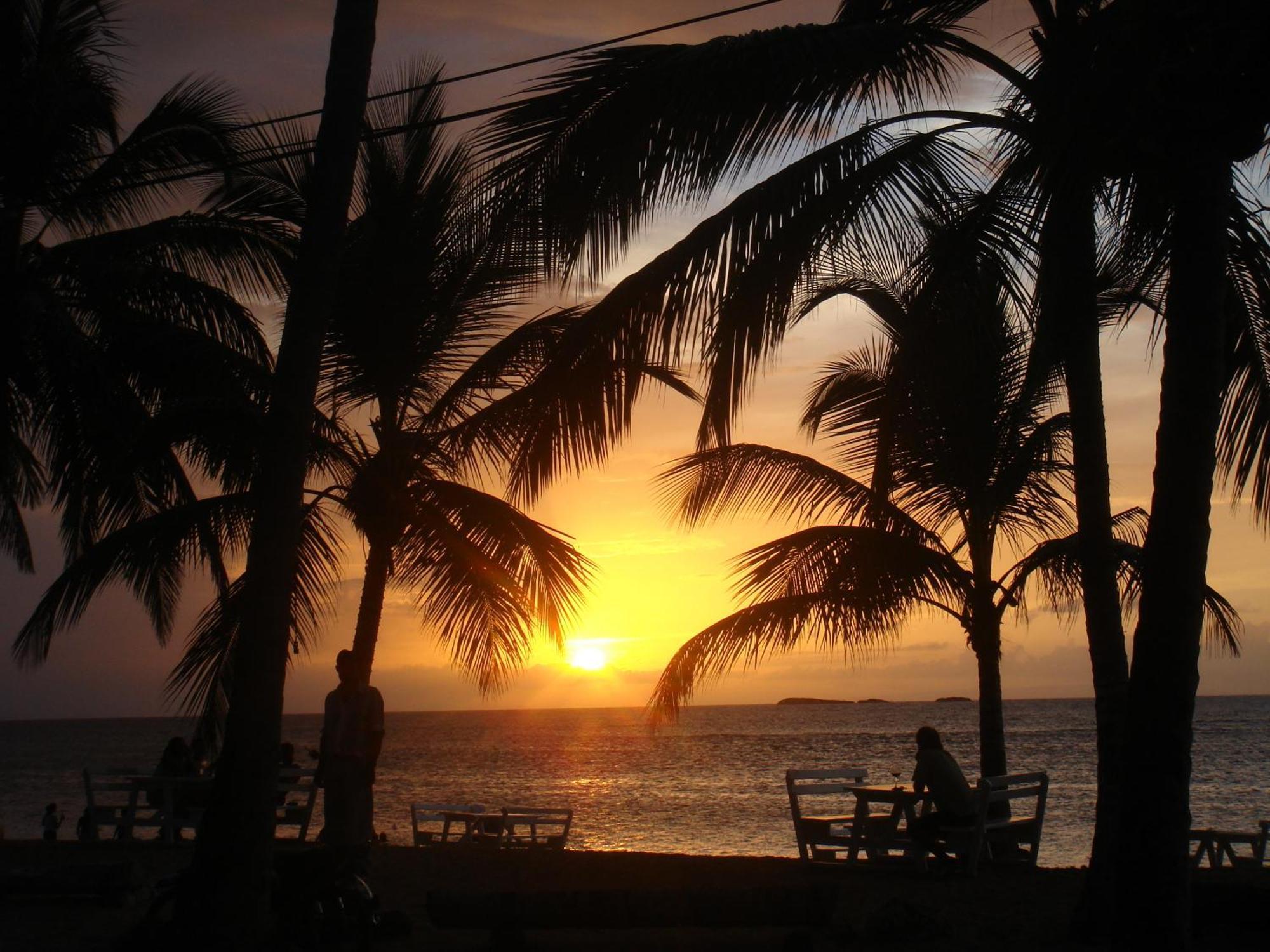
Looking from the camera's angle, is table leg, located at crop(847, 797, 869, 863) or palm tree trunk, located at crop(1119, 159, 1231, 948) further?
table leg, located at crop(847, 797, 869, 863)

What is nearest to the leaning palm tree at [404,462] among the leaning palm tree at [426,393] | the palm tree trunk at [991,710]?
the leaning palm tree at [426,393]

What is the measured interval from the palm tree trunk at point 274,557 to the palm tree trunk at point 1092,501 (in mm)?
3791

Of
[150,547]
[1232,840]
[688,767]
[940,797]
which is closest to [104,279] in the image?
[150,547]

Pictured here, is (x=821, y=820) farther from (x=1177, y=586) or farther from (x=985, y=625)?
(x=1177, y=586)

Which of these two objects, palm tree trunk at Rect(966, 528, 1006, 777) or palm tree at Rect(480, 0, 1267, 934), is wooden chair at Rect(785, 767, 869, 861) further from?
palm tree at Rect(480, 0, 1267, 934)

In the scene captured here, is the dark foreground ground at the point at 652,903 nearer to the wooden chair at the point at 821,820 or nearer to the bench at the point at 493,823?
the wooden chair at the point at 821,820

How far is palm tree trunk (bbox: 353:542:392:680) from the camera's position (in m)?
10.0

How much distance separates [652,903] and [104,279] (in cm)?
789

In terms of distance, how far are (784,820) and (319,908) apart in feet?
94.3

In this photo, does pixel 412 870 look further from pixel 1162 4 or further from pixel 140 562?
pixel 1162 4

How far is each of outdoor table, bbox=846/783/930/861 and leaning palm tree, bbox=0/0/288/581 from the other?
5930 millimetres

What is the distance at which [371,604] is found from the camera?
33.4 feet

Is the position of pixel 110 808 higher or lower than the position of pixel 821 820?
lower

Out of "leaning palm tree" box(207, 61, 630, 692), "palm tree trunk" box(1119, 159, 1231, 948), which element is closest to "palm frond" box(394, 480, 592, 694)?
"leaning palm tree" box(207, 61, 630, 692)
